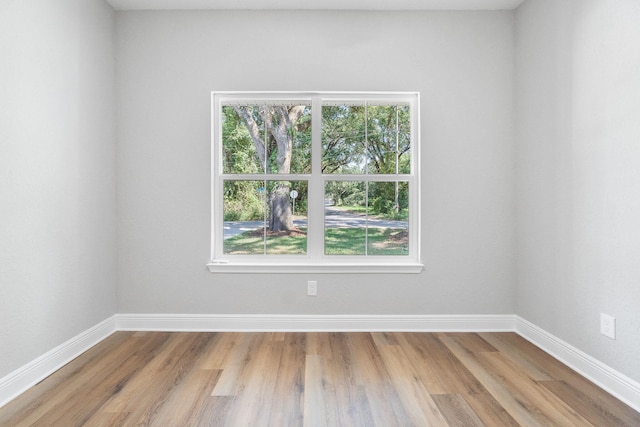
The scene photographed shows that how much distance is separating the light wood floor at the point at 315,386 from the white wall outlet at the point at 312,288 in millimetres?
406

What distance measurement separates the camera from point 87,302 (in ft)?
9.37

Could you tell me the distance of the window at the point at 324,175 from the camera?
3.32 m

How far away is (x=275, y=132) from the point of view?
11.0 feet

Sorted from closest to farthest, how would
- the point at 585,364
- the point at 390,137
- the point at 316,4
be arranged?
the point at 585,364, the point at 316,4, the point at 390,137

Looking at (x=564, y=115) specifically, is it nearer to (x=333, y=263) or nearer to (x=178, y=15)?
(x=333, y=263)

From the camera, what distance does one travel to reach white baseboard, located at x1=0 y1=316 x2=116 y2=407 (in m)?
2.11

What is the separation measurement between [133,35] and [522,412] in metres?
3.94

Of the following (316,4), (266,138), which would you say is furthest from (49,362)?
(316,4)

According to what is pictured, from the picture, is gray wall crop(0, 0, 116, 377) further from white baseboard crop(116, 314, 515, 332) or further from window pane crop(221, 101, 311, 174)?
window pane crop(221, 101, 311, 174)

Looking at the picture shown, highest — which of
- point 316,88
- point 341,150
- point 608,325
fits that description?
point 316,88

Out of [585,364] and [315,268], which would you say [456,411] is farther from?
[315,268]

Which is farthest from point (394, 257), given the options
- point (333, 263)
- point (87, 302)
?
point (87, 302)

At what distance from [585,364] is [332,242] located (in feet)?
6.60

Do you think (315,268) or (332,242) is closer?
(315,268)
